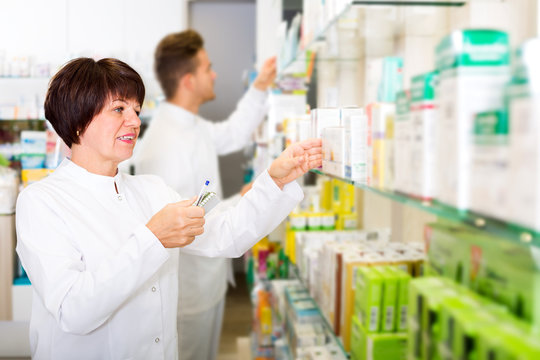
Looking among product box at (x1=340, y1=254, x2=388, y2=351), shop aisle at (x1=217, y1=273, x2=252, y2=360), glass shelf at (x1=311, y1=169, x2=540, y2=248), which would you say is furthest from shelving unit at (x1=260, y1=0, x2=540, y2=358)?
shop aisle at (x1=217, y1=273, x2=252, y2=360)

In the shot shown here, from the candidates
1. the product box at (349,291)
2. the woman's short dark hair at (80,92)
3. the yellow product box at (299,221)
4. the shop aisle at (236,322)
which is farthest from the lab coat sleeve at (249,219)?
the shop aisle at (236,322)

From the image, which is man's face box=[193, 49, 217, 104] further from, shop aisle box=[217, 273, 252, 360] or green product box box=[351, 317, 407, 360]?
green product box box=[351, 317, 407, 360]

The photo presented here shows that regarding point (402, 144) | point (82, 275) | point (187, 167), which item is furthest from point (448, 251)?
point (187, 167)

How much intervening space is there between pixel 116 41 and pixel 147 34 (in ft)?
1.12

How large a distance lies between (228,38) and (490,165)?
617cm

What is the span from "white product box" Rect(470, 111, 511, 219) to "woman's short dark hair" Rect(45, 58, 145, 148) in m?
1.25

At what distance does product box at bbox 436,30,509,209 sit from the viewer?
0.78m

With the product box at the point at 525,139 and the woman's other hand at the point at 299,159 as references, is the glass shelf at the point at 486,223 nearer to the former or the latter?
the product box at the point at 525,139

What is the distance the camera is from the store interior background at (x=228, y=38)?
1.51 metres

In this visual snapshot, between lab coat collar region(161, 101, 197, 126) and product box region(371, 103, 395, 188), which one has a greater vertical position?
lab coat collar region(161, 101, 197, 126)

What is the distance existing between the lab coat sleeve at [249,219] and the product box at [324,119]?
203 millimetres

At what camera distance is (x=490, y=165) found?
2.45 ft

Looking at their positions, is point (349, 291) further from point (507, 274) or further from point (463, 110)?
point (463, 110)

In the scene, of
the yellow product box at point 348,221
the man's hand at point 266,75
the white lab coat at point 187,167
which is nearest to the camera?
the yellow product box at point 348,221
